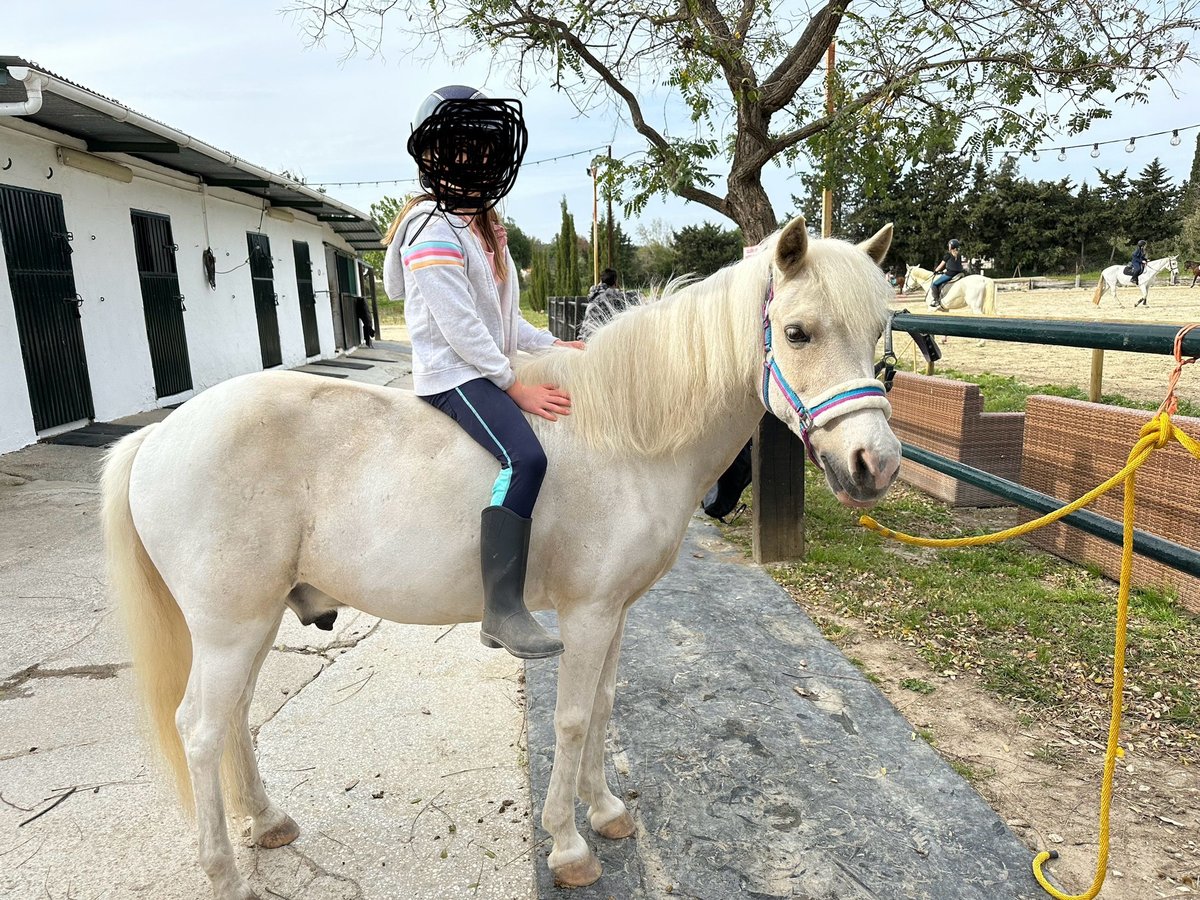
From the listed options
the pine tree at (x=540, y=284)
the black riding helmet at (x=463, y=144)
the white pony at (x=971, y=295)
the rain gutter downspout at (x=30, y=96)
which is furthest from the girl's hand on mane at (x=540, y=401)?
the pine tree at (x=540, y=284)

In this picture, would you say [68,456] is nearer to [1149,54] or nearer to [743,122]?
[743,122]

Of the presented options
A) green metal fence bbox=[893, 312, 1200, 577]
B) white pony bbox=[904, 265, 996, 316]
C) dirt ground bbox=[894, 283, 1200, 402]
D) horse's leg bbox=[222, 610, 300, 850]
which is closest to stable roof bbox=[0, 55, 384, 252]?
horse's leg bbox=[222, 610, 300, 850]

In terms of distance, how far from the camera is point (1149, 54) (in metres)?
5.32

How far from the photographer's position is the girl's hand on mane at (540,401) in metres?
2.00

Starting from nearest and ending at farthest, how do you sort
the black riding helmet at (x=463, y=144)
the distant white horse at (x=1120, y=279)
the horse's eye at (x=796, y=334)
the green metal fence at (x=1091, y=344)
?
1. the horse's eye at (x=796, y=334)
2. the green metal fence at (x=1091, y=344)
3. the black riding helmet at (x=463, y=144)
4. the distant white horse at (x=1120, y=279)

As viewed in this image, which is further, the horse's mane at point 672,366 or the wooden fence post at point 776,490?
the wooden fence post at point 776,490

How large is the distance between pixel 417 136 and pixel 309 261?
54.8 ft

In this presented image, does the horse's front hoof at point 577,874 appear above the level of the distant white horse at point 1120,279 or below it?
below

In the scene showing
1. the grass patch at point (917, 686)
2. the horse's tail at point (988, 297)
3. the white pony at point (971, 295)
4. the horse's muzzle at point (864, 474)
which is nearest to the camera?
the horse's muzzle at point (864, 474)

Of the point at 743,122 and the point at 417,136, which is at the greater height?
the point at 743,122

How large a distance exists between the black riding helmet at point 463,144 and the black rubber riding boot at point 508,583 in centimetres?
91

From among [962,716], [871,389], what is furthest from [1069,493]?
[871,389]

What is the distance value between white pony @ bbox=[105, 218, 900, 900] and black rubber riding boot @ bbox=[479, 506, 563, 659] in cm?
9

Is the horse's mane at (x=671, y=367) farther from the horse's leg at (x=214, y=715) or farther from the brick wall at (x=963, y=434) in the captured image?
the brick wall at (x=963, y=434)
